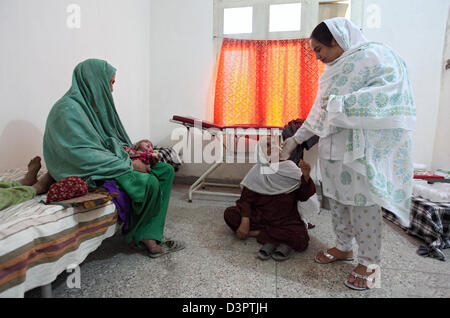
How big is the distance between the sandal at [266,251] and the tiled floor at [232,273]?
3cm

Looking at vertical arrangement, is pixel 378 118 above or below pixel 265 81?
below

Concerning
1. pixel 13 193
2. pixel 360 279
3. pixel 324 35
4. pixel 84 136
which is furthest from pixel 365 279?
pixel 13 193

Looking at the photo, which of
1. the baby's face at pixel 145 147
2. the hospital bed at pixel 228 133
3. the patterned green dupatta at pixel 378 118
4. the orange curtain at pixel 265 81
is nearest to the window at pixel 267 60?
the orange curtain at pixel 265 81

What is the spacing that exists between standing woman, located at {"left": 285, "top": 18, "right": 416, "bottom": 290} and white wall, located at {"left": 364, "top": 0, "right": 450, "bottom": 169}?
2.05 metres

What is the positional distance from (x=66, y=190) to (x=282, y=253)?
111cm

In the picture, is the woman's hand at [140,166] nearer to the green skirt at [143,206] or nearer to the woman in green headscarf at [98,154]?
the woman in green headscarf at [98,154]

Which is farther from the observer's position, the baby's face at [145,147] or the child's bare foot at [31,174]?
the baby's face at [145,147]

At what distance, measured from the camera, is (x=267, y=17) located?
9.29ft

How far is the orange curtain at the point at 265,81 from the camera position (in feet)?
9.14

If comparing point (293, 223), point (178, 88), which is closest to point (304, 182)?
point (293, 223)

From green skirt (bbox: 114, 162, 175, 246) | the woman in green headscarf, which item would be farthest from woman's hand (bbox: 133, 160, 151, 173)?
green skirt (bbox: 114, 162, 175, 246)

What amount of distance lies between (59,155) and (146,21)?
2487mm

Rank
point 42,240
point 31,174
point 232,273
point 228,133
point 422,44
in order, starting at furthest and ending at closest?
point 422,44 < point 228,133 < point 31,174 < point 232,273 < point 42,240
